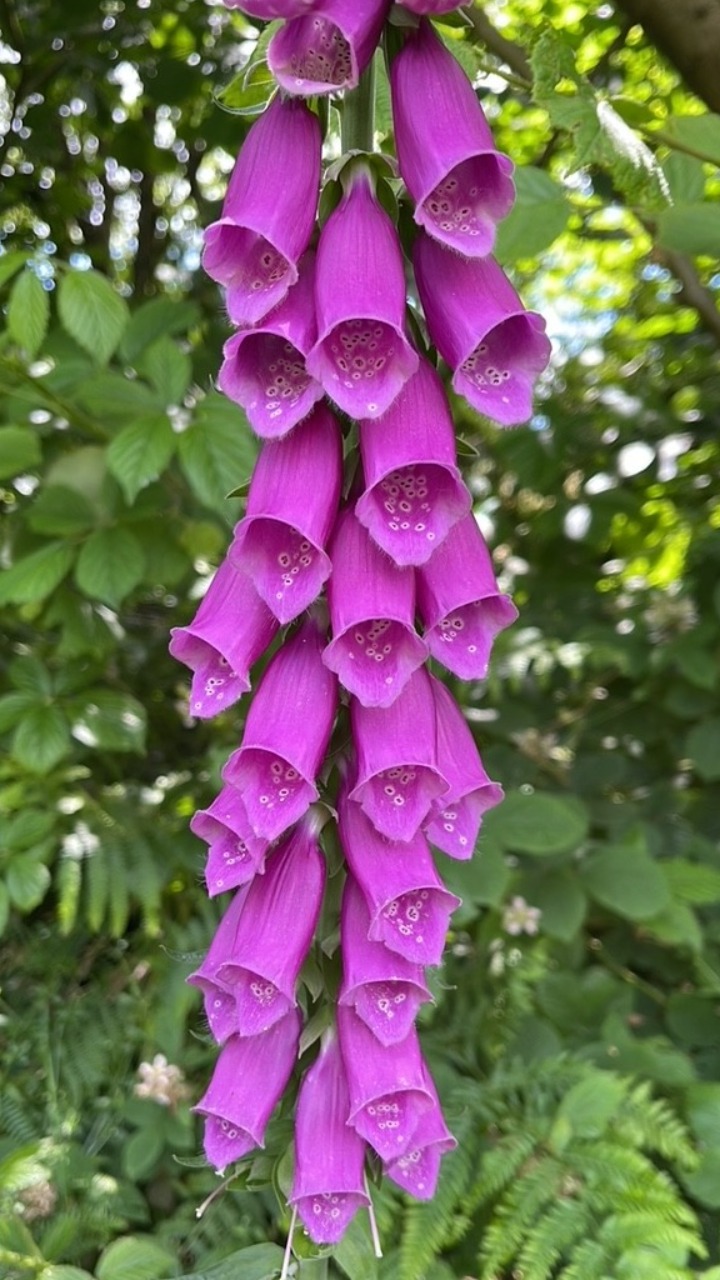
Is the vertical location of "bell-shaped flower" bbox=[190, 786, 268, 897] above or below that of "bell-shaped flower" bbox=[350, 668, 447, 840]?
below

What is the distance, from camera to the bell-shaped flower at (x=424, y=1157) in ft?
2.38

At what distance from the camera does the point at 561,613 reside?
1.77 m

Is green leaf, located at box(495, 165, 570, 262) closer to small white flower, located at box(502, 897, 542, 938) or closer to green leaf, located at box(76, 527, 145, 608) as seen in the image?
green leaf, located at box(76, 527, 145, 608)

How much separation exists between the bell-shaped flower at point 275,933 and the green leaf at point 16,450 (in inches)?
26.0

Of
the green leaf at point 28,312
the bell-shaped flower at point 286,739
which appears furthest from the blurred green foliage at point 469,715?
the bell-shaped flower at point 286,739

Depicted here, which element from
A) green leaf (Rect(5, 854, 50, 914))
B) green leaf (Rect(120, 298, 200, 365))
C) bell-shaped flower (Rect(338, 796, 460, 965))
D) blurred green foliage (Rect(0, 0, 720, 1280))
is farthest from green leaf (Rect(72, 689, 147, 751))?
bell-shaped flower (Rect(338, 796, 460, 965))

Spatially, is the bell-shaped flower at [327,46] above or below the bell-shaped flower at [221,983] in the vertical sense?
above

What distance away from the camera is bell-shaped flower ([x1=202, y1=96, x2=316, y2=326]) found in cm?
56

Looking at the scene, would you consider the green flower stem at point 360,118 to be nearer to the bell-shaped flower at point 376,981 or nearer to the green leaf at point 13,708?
the bell-shaped flower at point 376,981

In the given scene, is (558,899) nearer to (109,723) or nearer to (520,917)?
(520,917)

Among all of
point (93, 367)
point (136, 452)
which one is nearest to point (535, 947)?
point (136, 452)

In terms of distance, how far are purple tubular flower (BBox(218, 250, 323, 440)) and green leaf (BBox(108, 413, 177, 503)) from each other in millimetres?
457

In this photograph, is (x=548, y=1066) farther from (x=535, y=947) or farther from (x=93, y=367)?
(x=93, y=367)

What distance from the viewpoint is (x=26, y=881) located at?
3.92ft
